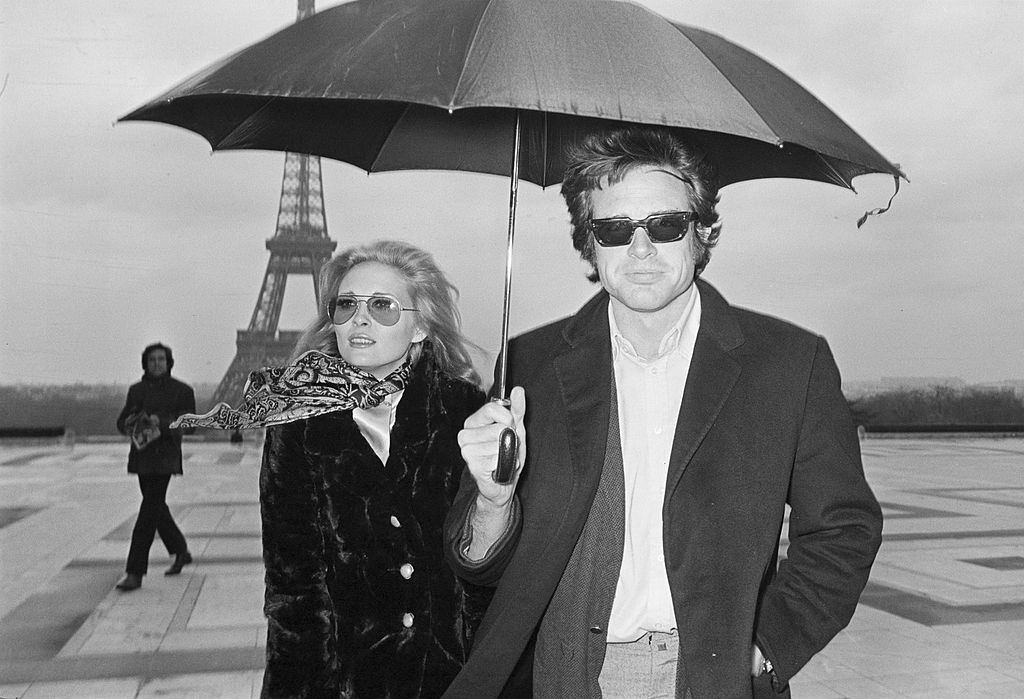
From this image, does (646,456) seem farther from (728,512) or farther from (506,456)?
(506,456)

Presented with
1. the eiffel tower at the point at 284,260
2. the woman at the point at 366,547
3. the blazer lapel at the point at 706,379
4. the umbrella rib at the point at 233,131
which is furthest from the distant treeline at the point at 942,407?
the blazer lapel at the point at 706,379

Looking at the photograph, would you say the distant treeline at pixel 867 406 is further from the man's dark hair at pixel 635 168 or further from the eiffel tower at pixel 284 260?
the man's dark hair at pixel 635 168

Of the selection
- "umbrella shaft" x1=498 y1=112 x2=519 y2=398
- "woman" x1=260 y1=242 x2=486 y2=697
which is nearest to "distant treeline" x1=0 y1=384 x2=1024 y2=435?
"woman" x1=260 y1=242 x2=486 y2=697

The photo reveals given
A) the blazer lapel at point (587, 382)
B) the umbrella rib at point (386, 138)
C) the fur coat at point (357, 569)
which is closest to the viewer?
the blazer lapel at point (587, 382)

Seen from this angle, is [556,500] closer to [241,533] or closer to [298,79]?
[298,79]

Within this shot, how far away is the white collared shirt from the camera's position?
6.23 ft

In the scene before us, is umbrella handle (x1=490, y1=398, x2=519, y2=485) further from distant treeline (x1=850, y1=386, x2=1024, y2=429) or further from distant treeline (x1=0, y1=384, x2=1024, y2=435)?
distant treeline (x1=850, y1=386, x2=1024, y2=429)

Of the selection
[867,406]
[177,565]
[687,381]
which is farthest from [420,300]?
[867,406]

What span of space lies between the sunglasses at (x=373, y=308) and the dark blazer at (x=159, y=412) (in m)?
4.16

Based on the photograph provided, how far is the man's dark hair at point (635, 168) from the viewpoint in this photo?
6.61 feet

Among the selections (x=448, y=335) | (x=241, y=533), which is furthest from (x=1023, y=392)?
(x=448, y=335)

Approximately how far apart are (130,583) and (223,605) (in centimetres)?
81

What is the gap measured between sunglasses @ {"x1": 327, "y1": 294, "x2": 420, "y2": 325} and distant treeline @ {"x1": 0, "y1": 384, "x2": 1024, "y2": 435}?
21.2 meters

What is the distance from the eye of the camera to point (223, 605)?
6.42 metres
